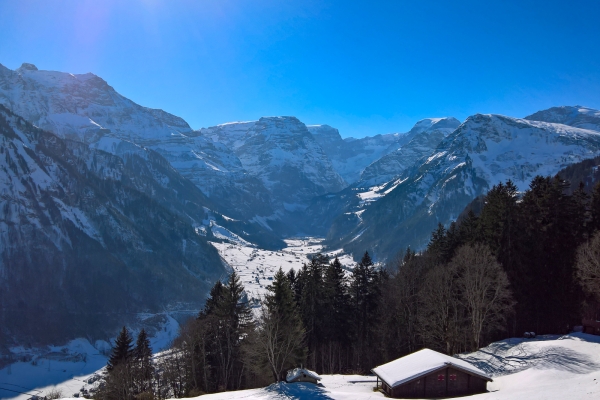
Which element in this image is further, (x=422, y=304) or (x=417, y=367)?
(x=422, y=304)

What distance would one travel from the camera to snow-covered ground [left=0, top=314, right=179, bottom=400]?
140 meters

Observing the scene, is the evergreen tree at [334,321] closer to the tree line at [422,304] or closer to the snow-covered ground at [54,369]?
the tree line at [422,304]

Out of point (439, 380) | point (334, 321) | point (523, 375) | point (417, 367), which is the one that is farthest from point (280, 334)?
point (523, 375)

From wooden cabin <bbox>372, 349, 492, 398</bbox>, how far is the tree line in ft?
36.0

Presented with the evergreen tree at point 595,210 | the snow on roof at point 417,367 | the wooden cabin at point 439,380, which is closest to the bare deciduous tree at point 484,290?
the snow on roof at point 417,367

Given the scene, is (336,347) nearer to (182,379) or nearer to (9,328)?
(182,379)

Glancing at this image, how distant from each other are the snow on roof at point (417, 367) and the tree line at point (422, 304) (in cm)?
1018

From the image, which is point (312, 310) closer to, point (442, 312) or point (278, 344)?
point (278, 344)

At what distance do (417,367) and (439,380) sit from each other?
2224 millimetres

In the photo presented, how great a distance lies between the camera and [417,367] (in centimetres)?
4200

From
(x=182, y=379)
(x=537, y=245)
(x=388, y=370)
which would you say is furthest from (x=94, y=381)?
(x=537, y=245)

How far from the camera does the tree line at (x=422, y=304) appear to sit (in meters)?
51.2

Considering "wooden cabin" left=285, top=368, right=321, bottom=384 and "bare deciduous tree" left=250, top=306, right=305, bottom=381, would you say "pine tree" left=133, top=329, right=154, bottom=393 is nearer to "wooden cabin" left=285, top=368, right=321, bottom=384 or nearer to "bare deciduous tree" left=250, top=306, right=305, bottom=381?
"bare deciduous tree" left=250, top=306, right=305, bottom=381

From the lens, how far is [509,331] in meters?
57.3
